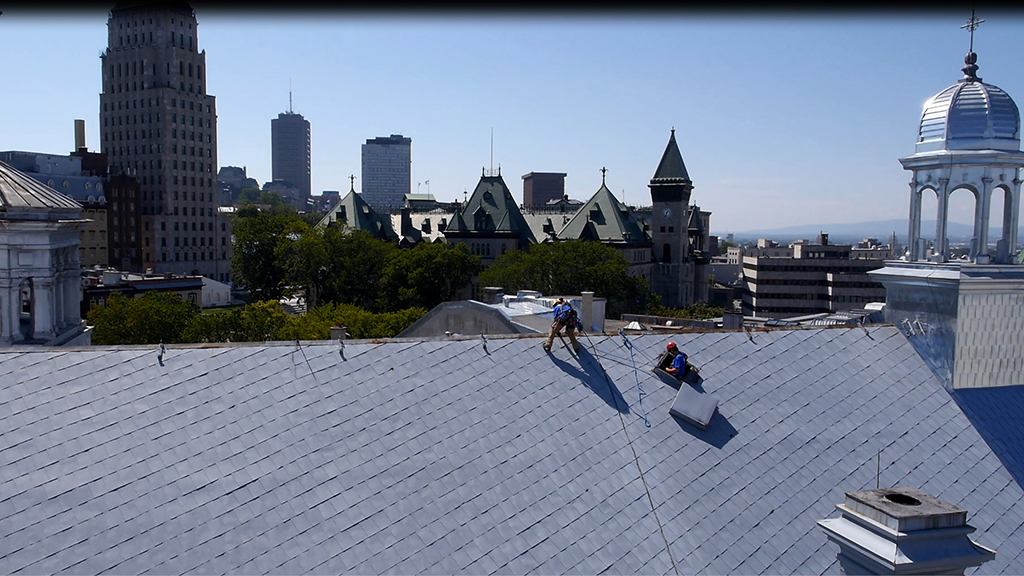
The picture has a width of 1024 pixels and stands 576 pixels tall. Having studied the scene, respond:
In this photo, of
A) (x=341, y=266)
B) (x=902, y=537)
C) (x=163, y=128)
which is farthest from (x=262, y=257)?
(x=902, y=537)

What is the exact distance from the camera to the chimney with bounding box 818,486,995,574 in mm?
7352

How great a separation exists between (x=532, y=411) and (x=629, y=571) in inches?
108

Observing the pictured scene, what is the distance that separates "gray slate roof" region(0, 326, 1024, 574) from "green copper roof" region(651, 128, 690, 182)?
82925 mm

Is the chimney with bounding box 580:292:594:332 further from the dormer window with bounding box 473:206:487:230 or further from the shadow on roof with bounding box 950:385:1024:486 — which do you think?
the dormer window with bounding box 473:206:487:230

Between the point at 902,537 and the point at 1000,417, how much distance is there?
719cm

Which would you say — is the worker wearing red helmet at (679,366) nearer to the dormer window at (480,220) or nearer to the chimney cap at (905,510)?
the chimney cap at (905,510)

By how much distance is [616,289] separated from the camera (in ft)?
220

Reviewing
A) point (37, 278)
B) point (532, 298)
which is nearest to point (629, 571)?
point (37, 278)

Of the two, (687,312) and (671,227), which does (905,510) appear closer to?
(687,312)

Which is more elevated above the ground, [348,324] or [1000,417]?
[1000,417]

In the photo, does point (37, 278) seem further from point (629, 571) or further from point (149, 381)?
point (629, 571)

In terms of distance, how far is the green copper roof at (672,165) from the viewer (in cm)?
9350

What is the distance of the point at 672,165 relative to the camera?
93.8 m

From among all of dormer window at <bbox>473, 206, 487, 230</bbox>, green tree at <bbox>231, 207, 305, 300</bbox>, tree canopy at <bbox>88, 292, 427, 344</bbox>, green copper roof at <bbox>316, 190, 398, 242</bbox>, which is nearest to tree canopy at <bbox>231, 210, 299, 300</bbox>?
green tree at <bbox>231, 207, 305, 300</bbox>
